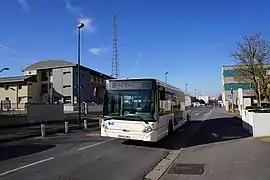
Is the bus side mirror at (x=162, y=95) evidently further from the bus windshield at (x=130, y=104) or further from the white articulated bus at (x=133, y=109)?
the bus windshield at (x=130, y=104)

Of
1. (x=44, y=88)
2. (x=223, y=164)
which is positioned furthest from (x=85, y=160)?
(x=44, y=88)

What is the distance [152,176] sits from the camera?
334 inches

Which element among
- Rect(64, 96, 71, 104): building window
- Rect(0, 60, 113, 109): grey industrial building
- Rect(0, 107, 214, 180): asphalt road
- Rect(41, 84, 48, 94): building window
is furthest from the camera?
Rect(41, 84, 48, 94): building window

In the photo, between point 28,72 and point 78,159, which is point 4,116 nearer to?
point 78,159

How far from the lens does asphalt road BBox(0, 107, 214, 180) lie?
345 inches

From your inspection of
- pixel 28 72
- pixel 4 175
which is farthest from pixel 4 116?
pixel 28 72

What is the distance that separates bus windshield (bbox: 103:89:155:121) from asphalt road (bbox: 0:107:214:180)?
4.81 ft

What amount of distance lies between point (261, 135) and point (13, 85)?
64.3m

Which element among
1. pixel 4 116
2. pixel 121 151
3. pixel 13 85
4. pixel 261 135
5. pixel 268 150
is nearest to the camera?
pixel 268 150

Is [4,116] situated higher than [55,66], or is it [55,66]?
[55,66]

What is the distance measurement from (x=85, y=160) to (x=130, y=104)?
3.92m

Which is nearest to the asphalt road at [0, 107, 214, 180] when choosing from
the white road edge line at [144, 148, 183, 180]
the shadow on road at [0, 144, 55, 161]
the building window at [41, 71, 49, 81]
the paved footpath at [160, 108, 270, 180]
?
the shadow on road at [0, 144, 55, 161]

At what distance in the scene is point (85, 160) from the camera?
1102cm

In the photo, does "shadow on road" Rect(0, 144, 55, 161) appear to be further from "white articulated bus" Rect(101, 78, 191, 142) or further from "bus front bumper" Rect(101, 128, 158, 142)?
"bus front bumper" Rect(101, 128, 158, 142)
